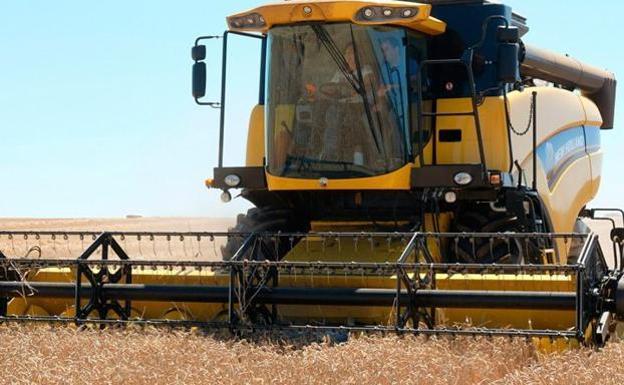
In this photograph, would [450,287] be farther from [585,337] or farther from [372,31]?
[372,31]

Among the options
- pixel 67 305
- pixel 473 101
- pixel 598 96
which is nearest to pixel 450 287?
pixel 473 101

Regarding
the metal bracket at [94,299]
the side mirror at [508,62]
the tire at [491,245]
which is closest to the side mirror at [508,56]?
the side mirror at [508,62]

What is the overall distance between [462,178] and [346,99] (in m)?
0.94

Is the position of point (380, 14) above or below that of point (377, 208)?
above

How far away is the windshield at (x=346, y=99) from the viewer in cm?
787

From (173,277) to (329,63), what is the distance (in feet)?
5.83

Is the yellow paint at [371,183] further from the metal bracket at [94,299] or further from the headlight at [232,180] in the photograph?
the metal bracket at [94,299]

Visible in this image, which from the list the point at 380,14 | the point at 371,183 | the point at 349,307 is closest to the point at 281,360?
the point at 349,307

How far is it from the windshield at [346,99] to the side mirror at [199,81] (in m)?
0.79

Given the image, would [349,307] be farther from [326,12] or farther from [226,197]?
[326,12]

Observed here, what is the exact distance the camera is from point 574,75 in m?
10.8

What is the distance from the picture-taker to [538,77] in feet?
33.5

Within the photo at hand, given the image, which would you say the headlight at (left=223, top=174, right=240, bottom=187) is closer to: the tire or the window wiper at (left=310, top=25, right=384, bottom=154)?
the window wiper at (left=310, top=25, right=384, bottom=154)

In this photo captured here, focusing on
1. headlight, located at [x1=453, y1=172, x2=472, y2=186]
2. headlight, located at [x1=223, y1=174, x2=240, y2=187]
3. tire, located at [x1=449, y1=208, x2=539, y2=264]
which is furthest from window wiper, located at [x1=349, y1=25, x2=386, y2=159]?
headlight, located at [x1=223, y1=174, x2=240, y2=187]
